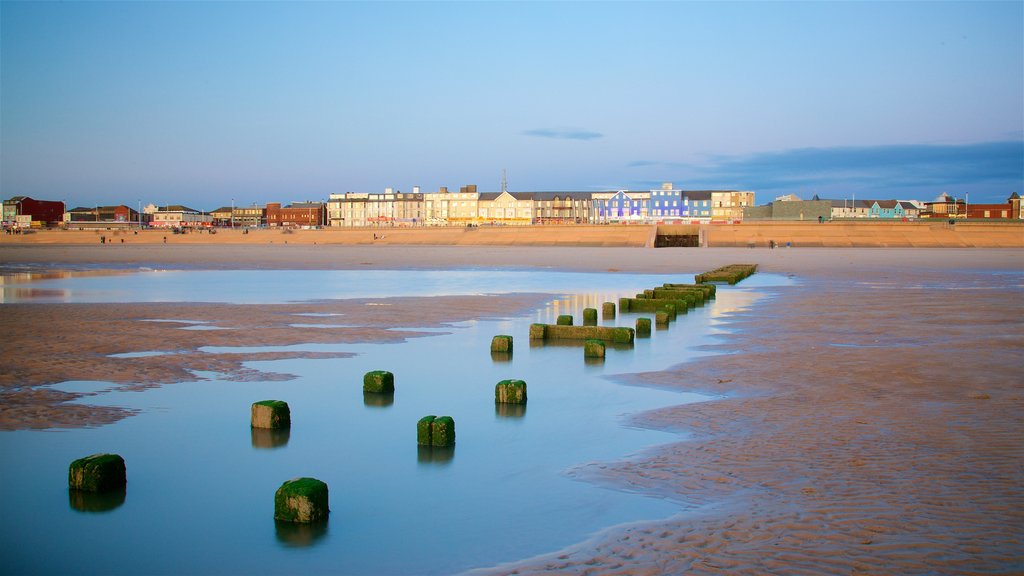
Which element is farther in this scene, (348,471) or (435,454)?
(435,454)

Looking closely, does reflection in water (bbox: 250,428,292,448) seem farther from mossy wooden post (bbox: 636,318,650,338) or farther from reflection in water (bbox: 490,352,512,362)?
mossy wooden post (bbox: 636,318,650,338)

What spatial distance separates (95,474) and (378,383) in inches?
201

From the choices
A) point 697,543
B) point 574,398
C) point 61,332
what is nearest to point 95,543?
point 697,543

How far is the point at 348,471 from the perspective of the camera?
9.26 metres

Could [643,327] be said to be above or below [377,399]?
above

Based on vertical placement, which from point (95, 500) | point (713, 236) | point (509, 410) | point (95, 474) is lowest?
point (95, 500)

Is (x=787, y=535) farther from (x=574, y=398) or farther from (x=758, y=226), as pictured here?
(x=758, y=226)

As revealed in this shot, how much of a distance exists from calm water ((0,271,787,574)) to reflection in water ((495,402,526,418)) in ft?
0.22

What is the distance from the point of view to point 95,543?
7.32 metres

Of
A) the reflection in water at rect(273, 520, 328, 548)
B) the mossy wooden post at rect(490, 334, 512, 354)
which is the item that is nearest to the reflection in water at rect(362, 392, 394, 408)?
the mossy wooden post at rect(490, 334, 512, 354)

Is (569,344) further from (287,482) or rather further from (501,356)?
(287,482)

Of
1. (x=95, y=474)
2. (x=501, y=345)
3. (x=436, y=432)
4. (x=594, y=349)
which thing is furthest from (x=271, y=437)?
(x=594, y=349)

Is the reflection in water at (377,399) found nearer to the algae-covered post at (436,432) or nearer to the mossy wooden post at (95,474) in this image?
the algae-covered post at (436,432)

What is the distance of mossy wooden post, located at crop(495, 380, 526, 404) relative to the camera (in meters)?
12.4
